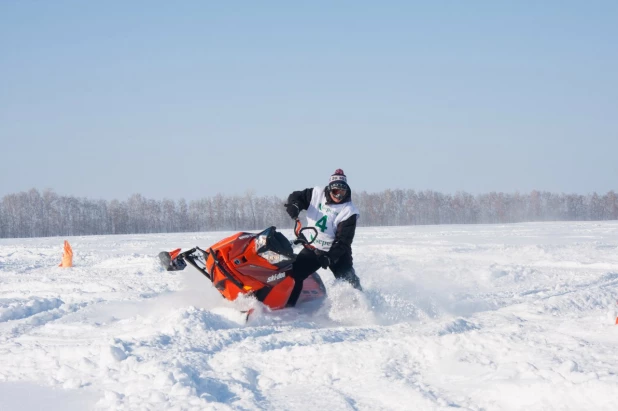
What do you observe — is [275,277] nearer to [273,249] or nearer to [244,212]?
[273,249]

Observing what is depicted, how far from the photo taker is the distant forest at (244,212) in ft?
275

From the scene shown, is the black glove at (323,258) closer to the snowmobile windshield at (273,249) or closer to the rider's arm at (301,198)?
the snowmobile windshield at (273,249)

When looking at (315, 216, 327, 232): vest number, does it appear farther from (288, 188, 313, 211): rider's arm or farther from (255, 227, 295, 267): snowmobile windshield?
(255, 227, 295, 267): snowmobile windshield

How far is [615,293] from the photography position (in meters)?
9.01

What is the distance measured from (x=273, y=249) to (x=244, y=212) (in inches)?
3543

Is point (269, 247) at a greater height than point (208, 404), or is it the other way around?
point (269, 247)

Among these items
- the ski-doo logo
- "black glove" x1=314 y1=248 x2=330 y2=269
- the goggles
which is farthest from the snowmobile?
the goggles

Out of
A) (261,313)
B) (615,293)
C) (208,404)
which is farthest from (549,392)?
(615,293)

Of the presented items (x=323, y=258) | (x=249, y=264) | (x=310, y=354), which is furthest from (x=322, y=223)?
(x=310, y=354)

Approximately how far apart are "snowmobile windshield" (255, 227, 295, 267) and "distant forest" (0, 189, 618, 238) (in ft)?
238

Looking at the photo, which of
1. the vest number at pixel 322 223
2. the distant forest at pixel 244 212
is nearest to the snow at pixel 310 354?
the vest number at pixel 322 223

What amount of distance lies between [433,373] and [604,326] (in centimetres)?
242

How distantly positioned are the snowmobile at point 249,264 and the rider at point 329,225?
24 centimetres

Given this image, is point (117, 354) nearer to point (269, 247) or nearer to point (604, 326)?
point (269, 247)
